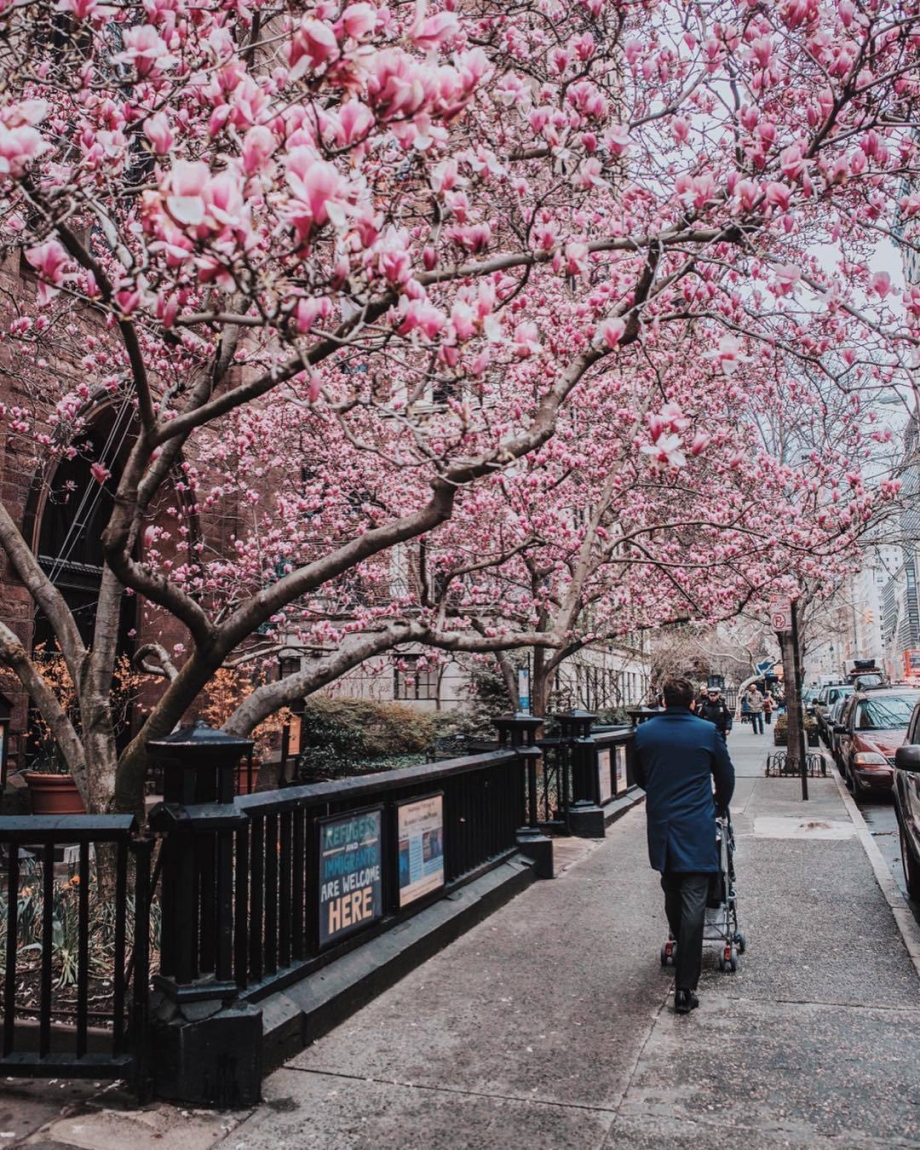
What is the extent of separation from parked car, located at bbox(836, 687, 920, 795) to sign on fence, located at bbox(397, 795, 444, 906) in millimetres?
8973

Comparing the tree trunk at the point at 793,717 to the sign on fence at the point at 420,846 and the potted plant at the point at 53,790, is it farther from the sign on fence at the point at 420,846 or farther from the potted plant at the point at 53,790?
the potted plant at the point at 53,790

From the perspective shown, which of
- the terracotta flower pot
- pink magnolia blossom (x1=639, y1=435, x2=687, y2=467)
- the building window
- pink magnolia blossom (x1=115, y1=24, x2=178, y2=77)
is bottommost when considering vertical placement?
the terracotta flower pot

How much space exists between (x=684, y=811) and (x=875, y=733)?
38.7ft

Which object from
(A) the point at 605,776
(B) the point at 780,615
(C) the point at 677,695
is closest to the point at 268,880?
(C) the point at 677,695

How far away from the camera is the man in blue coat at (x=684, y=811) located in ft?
18.0

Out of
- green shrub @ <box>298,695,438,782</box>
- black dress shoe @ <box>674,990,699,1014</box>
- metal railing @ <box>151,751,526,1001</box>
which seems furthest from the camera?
green shrub @ <box>298,695,438,782</box>

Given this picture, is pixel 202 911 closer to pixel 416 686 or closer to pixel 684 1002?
pixel 684 1002

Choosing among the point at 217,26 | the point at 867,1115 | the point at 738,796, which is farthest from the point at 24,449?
the point at 738,796

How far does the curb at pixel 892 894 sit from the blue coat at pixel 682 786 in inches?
74.9

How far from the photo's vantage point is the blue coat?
5664 millimetres

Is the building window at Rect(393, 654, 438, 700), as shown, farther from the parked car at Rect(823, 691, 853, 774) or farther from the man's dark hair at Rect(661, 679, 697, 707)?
the man's dark hair at Rect(661, 679, 697, 707)

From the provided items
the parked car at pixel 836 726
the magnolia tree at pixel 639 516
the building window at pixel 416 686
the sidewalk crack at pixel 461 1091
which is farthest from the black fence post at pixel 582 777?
the building window at pixel 416 686

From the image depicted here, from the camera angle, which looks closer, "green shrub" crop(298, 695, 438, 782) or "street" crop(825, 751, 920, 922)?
"street" crop(825, 751, 920, 922)

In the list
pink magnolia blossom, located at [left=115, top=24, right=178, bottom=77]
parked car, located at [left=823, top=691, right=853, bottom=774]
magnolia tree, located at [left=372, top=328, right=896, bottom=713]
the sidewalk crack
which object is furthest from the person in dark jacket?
pink magnolia blossom, located at [left=115, top=24, right=178, bottom=77]
